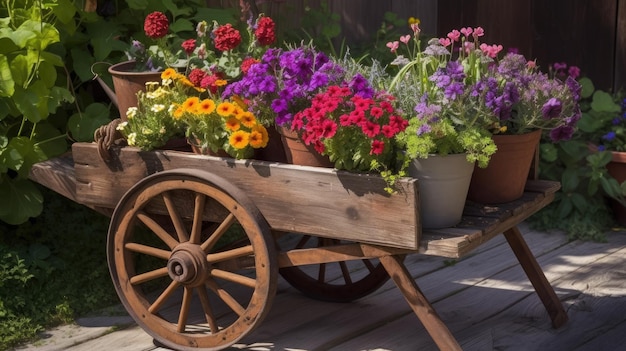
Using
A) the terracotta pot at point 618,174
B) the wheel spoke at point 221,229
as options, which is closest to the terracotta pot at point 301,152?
the wheel spoke at point 221,229

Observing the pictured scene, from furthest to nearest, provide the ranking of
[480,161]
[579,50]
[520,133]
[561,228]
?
1. [579,50]
2. [561,228]
3. [520,133]
4. [480,161]

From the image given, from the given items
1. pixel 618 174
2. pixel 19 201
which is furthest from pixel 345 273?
pixel 618 174

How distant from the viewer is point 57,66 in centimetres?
425

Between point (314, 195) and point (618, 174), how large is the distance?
251cm

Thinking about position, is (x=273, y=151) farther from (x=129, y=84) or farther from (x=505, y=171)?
(x=505, y=171)

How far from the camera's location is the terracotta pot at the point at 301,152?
321 centimetres

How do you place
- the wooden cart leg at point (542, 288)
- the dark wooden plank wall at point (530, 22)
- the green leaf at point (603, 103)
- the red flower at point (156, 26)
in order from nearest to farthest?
the red flower at point (156, 26) < the wooden cart leg at point (542, 288) < the green leaf at point (603, 103) < the dark wooden plank wall at point (530, 22)

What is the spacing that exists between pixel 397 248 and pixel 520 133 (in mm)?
569

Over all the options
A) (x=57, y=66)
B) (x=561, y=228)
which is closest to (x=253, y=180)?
(x=57, y=66)

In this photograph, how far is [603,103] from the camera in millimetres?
5223

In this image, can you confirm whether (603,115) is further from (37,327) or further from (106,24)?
(37,327)

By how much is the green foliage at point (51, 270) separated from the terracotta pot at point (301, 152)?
Result: 1232 millimetres

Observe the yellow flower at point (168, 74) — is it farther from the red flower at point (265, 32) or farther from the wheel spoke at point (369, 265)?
the wheel spoke at point (369, 265)

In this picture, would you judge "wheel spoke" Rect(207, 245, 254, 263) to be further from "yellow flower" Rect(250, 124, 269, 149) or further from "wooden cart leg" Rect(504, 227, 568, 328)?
"wooden cart leg" Rect(504, 227, 568, 328)
